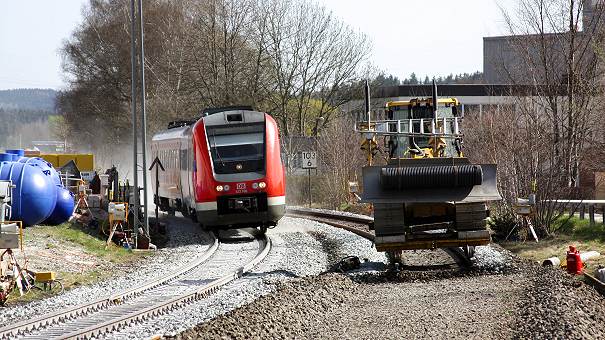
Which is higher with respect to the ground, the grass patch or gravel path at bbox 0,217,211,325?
the grass patch

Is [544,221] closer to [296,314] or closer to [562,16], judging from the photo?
[562,16]

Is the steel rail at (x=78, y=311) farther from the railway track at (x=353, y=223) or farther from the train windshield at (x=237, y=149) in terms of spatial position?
the train windshield at (x=237, y=149)

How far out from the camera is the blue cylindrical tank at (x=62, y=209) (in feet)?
91.0

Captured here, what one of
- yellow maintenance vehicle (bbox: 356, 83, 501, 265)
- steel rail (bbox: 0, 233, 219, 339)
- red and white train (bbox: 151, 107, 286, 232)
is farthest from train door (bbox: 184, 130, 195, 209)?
yellow maintenance vehicle (bbox: 356, 83, 501, 265)

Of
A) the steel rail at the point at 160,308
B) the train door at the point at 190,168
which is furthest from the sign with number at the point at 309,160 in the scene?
the steel rail at the point at 160,308

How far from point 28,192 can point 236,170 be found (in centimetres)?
511

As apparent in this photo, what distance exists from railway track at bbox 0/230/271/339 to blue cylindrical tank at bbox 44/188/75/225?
694 cm

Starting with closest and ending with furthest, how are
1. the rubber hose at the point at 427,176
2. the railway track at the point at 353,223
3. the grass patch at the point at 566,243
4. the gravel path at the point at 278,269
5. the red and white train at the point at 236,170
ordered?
the gravel path at the point at 278,269 → the rubber hose at the point at 427,176 → the railway track at the point at 353,223 → the grass patch at the point at 566,243 → the red and white train at the point at 236,170

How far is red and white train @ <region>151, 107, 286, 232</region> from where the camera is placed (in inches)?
978

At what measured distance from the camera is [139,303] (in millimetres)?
15484

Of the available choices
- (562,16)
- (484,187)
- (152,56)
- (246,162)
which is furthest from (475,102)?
(484,187)

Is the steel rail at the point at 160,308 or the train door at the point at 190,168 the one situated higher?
the train door at the point at 190,168

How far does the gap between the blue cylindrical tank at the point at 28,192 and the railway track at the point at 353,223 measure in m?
7.91

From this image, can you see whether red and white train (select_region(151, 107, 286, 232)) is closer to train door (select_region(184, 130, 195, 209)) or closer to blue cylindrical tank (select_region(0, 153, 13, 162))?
train door (select_region(184, 130, 195, 209))
